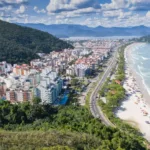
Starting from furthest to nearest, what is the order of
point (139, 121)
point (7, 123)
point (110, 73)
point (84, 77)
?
point (110, 73), point (84, 77), point (139, 121), point (7, 123)

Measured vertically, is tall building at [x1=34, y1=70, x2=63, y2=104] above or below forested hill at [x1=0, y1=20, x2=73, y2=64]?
below

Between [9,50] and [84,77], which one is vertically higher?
[9,50]

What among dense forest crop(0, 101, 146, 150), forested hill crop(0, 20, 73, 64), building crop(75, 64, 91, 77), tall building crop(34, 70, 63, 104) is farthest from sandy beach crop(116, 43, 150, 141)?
forested hill crop(0, 20, 73, 64)

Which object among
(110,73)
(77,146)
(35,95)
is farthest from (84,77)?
(77,146)

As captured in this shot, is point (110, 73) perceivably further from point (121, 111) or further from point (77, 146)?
point (77, 146)

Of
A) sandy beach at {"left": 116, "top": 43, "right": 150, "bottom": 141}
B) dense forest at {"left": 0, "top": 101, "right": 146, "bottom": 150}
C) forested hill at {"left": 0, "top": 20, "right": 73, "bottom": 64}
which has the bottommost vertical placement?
sandy beach at {"left": 116, "top": 43, "right": 150, "bottom": 141}

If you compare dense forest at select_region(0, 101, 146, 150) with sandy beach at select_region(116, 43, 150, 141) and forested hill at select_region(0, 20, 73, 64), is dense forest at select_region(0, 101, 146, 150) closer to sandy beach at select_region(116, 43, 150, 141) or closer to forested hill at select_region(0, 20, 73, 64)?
sandy beach at select_region(116, 43, 150, 141)

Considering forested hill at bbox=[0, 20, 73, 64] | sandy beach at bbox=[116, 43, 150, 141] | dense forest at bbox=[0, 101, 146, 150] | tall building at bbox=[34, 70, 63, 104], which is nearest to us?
dense forest at bbox=[0, 101, 146, 150]
